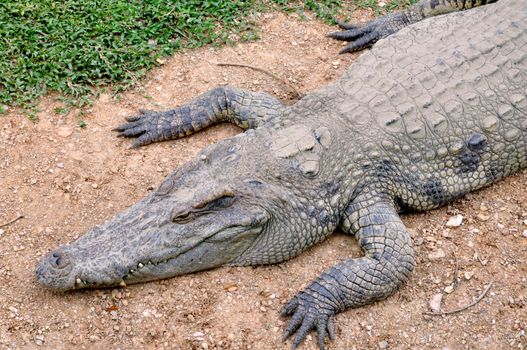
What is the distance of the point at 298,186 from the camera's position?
4289mm

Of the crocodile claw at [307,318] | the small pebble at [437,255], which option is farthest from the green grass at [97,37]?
the small pebble at [437,255]

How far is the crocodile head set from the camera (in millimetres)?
4020

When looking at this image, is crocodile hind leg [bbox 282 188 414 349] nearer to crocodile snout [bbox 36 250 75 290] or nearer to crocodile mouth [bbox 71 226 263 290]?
crocodile mouth [bbox 71 226 263 290]

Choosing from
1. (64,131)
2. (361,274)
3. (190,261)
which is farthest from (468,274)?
(64,131)

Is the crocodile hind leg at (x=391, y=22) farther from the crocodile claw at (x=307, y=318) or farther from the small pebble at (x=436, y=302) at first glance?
the crocodile claw at (x=307, y=318)

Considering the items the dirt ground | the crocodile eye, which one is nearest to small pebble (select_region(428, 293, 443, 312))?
the dirt ground

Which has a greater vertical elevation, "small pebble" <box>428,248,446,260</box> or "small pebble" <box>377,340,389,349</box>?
"small pebble" <box>428,248,446,260</box>

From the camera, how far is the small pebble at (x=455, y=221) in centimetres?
459

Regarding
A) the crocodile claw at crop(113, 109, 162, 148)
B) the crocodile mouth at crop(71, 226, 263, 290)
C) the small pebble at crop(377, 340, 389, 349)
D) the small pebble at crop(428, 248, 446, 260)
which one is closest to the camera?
the small pebble at crop(377, 340, 389, 349)

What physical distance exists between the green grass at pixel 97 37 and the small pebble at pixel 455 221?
8.08 feet

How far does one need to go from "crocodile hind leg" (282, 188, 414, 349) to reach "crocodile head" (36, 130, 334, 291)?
456mm

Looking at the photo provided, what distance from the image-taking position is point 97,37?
18.8 ft

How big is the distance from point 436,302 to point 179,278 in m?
1.62

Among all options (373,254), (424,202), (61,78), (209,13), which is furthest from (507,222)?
(61,78)
